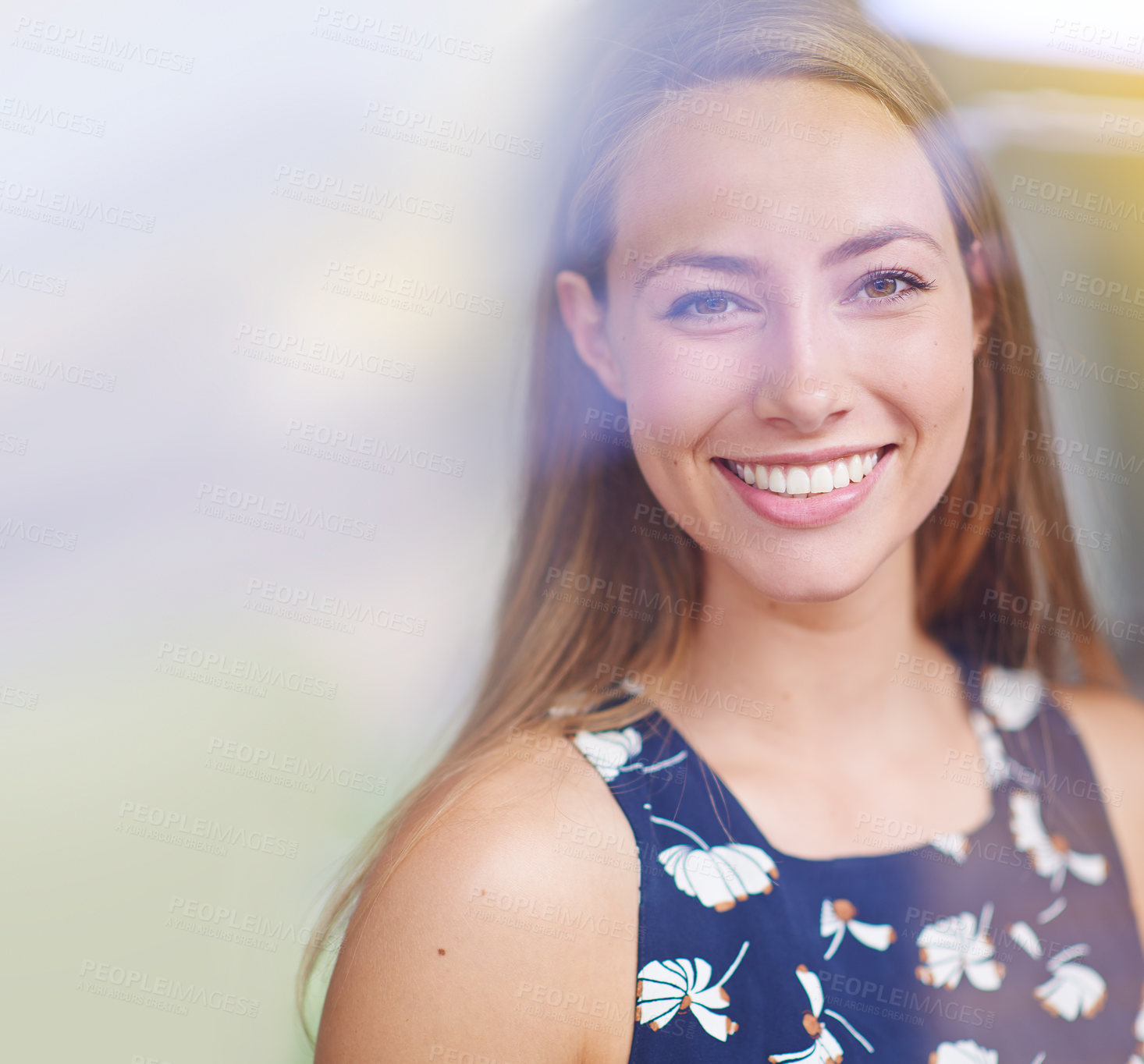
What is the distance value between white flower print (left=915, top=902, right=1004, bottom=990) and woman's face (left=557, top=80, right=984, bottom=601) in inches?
11.2

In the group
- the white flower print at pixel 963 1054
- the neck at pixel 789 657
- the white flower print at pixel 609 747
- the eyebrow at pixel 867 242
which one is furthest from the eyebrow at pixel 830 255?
the white flower print at pixel 963 1054

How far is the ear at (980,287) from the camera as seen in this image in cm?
74

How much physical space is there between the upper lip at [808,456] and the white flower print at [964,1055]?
0.44 meters

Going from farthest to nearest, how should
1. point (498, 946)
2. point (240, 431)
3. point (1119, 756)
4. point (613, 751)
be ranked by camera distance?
point (240, 431) → point (1119, 756) → point (613, 751) → point (498, 946)

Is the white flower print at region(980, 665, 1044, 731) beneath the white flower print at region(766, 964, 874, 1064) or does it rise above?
above

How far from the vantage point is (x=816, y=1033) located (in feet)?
2.12

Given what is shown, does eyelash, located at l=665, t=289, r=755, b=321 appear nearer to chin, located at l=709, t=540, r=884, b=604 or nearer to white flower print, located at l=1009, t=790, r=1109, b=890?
chin, located at l=709, t=540, r=884, b=604

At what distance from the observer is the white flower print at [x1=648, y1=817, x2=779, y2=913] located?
0.67 metres

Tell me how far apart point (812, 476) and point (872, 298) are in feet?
0.44

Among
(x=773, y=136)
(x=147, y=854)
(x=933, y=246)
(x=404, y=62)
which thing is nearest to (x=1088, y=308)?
(x=933, y=246)

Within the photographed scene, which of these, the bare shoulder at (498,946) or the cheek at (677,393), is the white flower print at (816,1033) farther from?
the cheek at (677,393)

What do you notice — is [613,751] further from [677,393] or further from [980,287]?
[980,287]

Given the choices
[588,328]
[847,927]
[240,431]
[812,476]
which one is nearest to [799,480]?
[812,476]

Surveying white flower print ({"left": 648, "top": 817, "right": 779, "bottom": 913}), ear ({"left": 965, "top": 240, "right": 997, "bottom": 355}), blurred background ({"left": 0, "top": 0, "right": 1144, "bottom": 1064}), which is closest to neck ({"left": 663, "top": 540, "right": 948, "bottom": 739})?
white flower print ({"left": 648, "top": 817, "right": 779, "bottom": 913})
